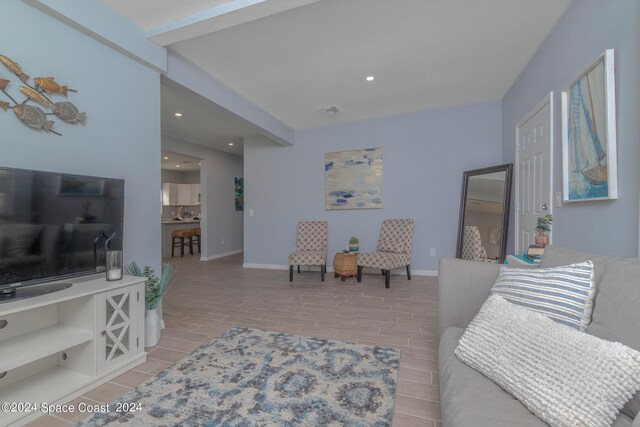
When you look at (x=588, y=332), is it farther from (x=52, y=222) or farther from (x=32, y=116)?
(x=32, y=116)

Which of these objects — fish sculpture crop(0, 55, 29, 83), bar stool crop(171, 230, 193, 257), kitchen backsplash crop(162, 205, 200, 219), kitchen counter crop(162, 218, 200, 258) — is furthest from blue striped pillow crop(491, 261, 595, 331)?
kitchen backsplash crop(162, 205, 200, 219)

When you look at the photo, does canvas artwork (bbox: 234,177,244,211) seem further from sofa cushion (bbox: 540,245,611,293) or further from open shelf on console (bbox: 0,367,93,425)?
sofa cushion (bbox: 540,245,611,293)

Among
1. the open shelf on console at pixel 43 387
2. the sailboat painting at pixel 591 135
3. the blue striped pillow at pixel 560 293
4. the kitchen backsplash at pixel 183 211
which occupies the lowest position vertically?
the open shelf on console at pixel 43 387

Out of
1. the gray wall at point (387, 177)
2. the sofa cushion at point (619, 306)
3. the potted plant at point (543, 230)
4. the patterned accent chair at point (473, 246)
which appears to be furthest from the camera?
the gray wall at point (387, 177)

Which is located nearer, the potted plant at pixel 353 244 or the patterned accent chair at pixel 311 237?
the potted plant at pixel 353 244

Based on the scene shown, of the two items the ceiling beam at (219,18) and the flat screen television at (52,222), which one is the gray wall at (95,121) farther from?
the ceiling beam at (219,18)

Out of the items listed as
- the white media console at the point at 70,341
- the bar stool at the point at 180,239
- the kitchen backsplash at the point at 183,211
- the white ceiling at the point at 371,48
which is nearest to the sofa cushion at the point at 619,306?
the white ceiling at the point at 371,48

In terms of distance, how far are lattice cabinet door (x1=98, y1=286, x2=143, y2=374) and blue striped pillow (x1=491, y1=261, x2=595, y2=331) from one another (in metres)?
2.17

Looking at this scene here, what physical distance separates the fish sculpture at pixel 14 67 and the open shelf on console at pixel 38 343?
4.76ft

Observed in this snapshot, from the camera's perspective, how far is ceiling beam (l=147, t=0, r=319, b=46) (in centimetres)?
187

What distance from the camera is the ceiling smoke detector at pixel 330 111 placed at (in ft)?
13.3

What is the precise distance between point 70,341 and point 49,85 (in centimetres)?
151

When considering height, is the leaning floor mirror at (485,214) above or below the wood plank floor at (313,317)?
above

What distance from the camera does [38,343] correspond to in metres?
1.46
